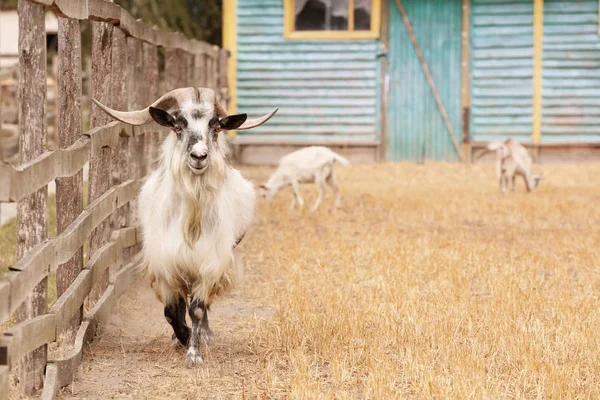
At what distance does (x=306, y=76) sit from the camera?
20172mm

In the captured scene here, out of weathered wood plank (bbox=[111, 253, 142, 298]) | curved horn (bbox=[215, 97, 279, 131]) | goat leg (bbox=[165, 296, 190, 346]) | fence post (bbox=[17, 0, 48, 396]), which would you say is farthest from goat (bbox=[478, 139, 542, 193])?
fence post (bbox=[17, 0, 48, 396])

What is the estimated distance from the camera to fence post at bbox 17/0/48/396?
529cm

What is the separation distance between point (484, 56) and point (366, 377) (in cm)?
1501

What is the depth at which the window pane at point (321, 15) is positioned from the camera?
20.2 metres

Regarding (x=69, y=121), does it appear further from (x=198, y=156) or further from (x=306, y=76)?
(x=306, y=76)

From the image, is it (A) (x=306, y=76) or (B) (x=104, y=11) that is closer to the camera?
(B) (x=104, y=11)

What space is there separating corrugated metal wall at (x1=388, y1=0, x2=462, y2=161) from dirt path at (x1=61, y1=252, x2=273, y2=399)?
1258cm

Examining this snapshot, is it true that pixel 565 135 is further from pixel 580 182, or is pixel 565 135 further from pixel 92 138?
pixel 92 138

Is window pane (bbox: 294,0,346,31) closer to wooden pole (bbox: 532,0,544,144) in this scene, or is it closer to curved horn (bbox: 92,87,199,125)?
wooden pole (bbox: 532,0,544,144)

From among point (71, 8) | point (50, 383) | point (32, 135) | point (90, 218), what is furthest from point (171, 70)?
point (50, 383)

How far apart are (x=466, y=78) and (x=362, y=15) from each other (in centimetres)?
220

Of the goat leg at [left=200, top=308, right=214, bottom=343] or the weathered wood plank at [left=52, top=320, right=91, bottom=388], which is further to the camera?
the goat leg at [left=200, top=308, right=214, bottom=343]

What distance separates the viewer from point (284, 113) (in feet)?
66.7


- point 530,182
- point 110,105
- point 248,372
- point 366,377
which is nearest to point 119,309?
point 110,105
